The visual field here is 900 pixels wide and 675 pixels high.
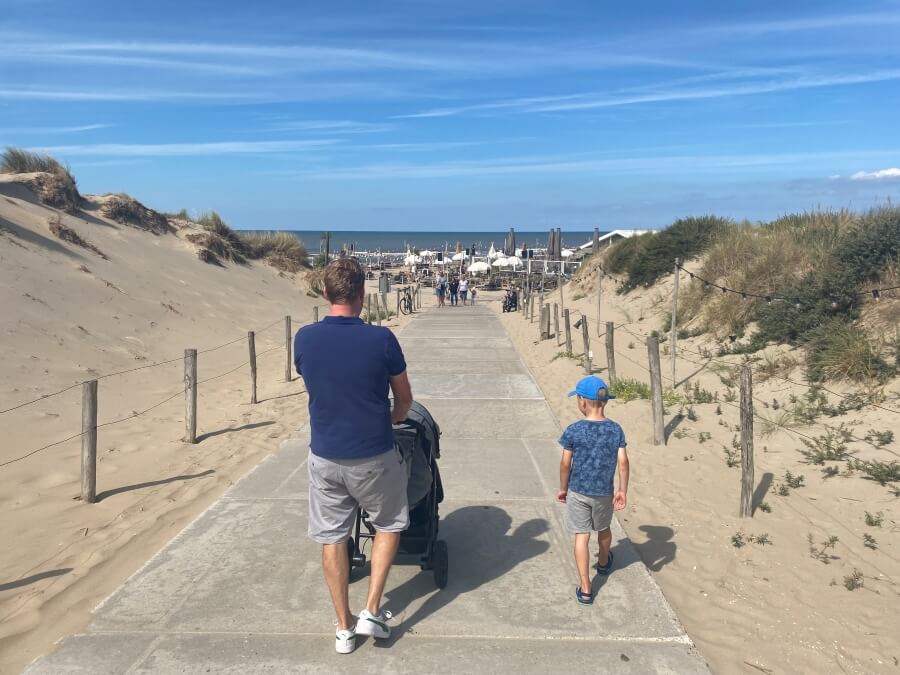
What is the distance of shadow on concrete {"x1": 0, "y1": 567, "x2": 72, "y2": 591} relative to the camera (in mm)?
4383

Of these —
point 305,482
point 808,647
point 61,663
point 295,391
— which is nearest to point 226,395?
point 295,391

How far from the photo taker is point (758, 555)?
502cm

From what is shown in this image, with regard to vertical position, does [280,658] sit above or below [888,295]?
below

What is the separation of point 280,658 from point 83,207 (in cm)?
2380

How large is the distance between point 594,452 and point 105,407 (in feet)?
24.9

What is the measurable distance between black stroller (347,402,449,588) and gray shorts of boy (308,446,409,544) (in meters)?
0.37

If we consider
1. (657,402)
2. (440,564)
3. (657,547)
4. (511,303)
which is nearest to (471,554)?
(440,564)

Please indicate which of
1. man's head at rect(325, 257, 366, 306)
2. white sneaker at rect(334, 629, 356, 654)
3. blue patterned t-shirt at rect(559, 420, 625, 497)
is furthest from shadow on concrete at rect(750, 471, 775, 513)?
man's head at rect(325, 257, 366, 306)

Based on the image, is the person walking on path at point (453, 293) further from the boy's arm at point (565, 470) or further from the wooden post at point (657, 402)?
the boy's arm at point (565, 470)

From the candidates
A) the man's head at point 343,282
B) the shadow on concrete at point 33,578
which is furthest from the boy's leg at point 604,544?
the shadow on concrete at point 33,578

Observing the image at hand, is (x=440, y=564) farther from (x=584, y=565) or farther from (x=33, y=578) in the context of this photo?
(x=33, y=578)

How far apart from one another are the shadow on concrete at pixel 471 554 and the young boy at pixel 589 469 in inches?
24.3

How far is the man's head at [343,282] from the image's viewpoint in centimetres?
336

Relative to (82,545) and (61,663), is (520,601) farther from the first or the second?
(82,545)
